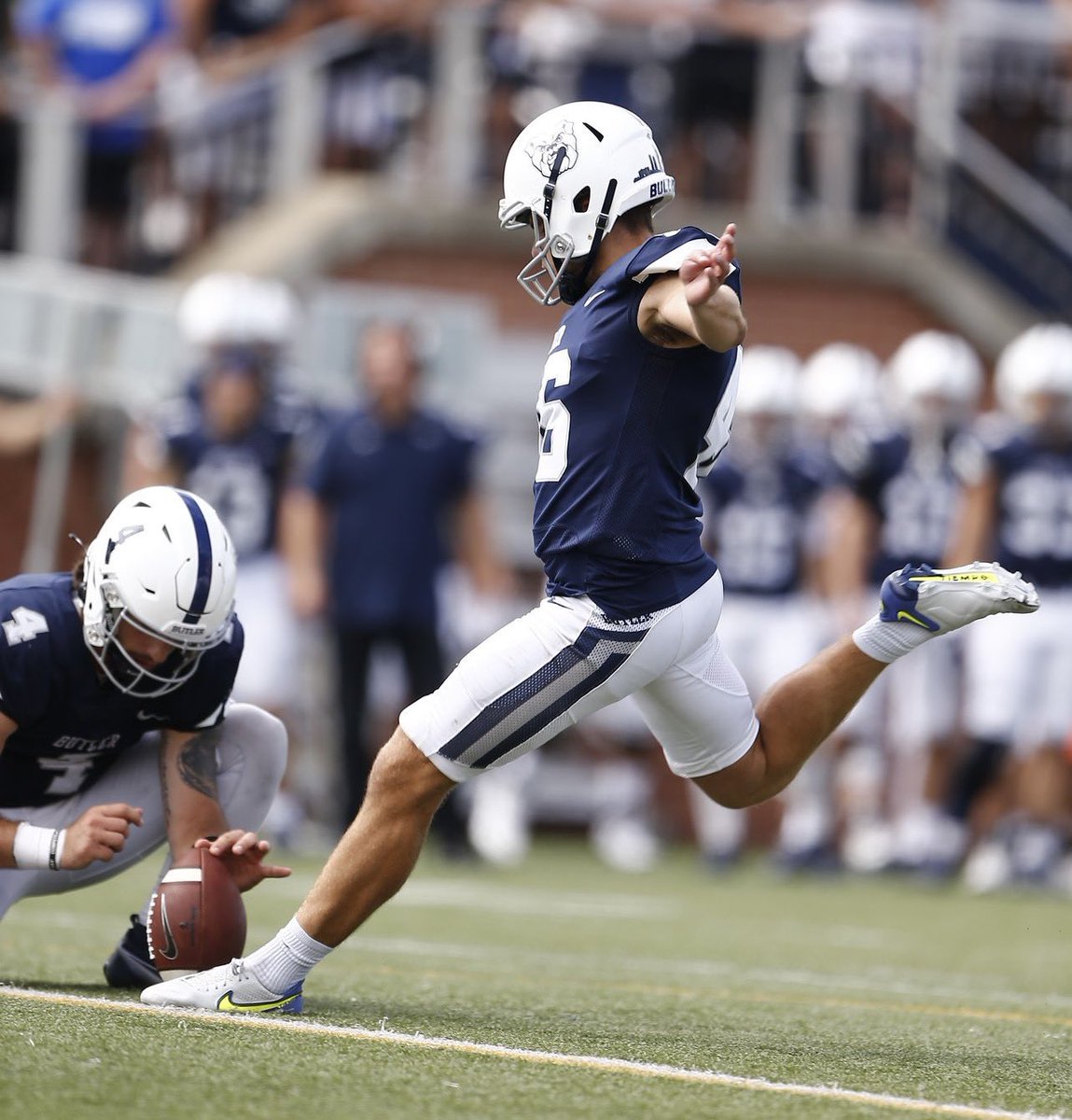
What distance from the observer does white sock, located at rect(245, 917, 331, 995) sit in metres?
4.29

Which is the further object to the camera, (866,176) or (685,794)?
(866,176)

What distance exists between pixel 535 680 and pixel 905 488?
18.6 ft

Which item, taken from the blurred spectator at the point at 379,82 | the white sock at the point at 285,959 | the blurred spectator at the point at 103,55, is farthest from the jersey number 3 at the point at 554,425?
the blurred spectator at the point at 379,82

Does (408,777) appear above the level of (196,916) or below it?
above

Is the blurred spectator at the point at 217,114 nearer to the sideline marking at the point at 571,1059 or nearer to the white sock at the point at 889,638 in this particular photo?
the white sock at the point at 889,638

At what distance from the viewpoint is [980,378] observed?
46.0 feet

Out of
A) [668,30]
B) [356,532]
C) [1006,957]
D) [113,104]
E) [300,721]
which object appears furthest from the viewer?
[668,30]

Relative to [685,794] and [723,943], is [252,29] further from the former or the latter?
[723,943]

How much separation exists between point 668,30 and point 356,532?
17.6 ft

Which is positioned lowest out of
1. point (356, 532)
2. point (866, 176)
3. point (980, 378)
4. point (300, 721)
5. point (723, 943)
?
point (723, 943)

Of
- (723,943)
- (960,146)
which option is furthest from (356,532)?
(960,146)

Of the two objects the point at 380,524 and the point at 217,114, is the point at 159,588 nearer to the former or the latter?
the point at 380,524

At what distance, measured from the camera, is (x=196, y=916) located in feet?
14.6

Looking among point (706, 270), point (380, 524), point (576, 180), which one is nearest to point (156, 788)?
point (576, 180)
